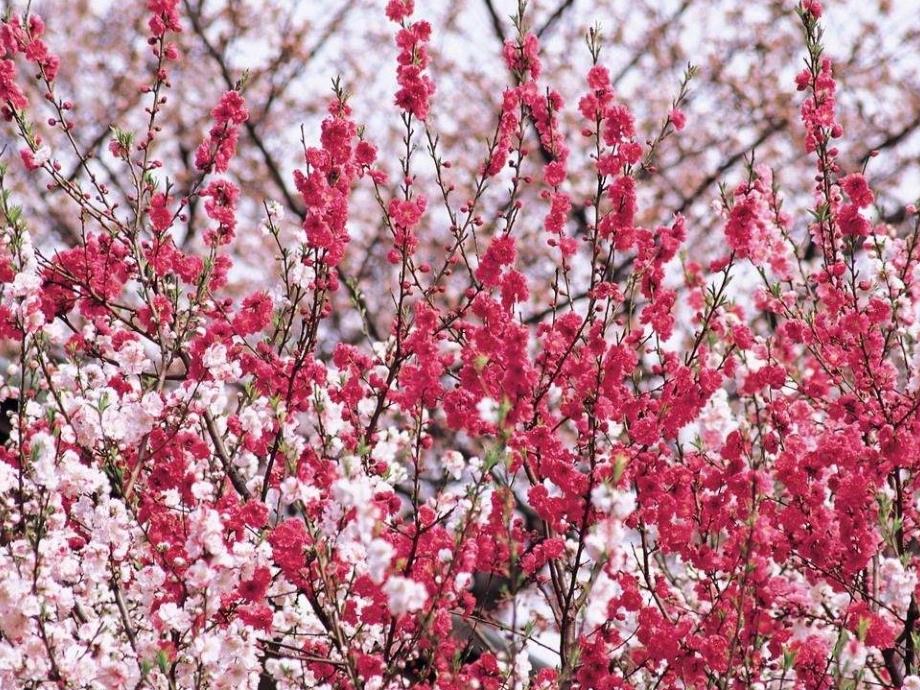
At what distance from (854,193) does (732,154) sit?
8083 millimetres

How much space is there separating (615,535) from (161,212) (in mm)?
2934

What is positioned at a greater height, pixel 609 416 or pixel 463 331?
pixel 463 331

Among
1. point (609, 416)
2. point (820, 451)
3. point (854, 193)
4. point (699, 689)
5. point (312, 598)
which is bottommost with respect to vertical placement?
point (699, 689)

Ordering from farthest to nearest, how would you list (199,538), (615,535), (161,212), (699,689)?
(161,212)
(699,689)
(199,538)
(615,535)

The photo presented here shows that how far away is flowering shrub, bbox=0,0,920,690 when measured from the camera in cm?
390

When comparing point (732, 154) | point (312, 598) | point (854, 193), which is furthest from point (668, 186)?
point (312, 598)

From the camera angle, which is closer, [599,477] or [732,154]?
[599,477]

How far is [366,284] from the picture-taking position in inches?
531

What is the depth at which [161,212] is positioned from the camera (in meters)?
4.84

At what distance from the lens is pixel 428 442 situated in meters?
4.86

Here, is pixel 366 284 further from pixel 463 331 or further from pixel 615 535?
pixel 615 535

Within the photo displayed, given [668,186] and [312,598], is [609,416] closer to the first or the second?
[312,598]

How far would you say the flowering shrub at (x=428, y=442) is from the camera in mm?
3900

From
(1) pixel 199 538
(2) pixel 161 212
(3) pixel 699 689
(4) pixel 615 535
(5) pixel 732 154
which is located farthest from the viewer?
(5) pixel 732 154
